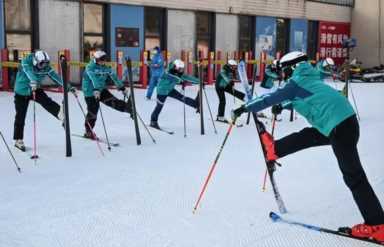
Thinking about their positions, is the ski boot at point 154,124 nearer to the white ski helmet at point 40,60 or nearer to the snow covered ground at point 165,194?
the snow covered ground at point 165,194

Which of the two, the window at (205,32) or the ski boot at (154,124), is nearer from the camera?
the ski boot at (154,124)

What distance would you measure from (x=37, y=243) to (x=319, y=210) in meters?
2.71

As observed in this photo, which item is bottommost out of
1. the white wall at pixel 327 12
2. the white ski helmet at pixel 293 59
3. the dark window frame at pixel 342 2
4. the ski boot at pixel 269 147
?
the ski boot at pixel 269 147

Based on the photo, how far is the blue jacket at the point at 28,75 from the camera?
8062 mm

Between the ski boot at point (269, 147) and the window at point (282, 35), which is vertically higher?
the window at point (282, 35)

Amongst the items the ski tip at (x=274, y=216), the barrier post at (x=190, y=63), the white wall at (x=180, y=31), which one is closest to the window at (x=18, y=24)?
the white wall at (x=180, y=31)

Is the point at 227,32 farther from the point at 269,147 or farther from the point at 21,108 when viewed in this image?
the point at 269,147

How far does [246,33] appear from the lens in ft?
77.2

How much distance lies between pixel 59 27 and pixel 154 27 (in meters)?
4.04

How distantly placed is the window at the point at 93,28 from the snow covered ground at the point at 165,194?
8.58 metres

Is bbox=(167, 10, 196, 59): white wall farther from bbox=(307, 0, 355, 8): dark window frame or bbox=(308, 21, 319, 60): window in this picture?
bbox=(307, 0, 355, 8): dark window frame

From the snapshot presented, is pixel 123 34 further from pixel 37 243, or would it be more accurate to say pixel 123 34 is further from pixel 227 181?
pixel 37 243

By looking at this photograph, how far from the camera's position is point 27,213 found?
5.23 metres

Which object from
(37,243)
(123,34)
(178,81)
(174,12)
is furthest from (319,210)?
(174,12)
